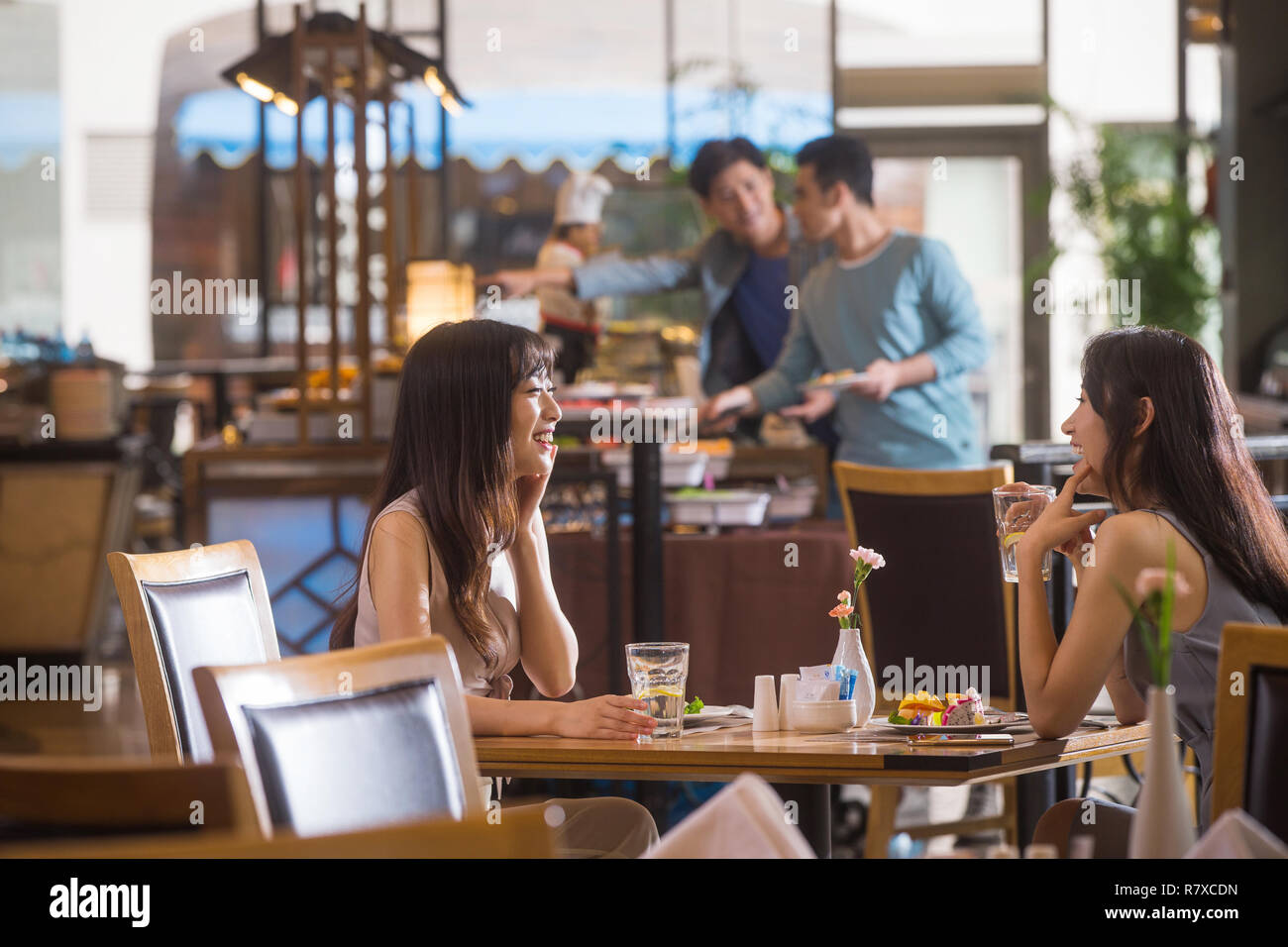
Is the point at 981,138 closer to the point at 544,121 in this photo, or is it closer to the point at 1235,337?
the point at 1235,337

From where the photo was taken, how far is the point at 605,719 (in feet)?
7.34

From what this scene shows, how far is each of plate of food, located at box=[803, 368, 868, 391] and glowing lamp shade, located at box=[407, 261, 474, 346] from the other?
54.7 inches

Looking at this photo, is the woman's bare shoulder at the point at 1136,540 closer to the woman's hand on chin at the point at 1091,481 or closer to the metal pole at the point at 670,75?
the woman's hand on chin at the point at 1091,481

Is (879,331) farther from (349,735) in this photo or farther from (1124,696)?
(349,735)

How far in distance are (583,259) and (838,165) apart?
1209 mm

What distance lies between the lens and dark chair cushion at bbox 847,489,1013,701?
3.66 m

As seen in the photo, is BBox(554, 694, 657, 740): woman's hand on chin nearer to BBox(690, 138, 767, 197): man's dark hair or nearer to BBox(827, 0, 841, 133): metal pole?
BBox(690, 138, 767, 197): man's dark hair

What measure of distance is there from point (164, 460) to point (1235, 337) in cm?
584

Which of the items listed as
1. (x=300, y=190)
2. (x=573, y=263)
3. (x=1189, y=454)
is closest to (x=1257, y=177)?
(x=573, y=263)

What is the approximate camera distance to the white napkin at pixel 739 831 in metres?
1.34

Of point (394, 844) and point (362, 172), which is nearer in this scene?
point (394, 844)

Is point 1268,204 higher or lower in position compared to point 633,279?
higher

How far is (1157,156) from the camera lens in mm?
8430
